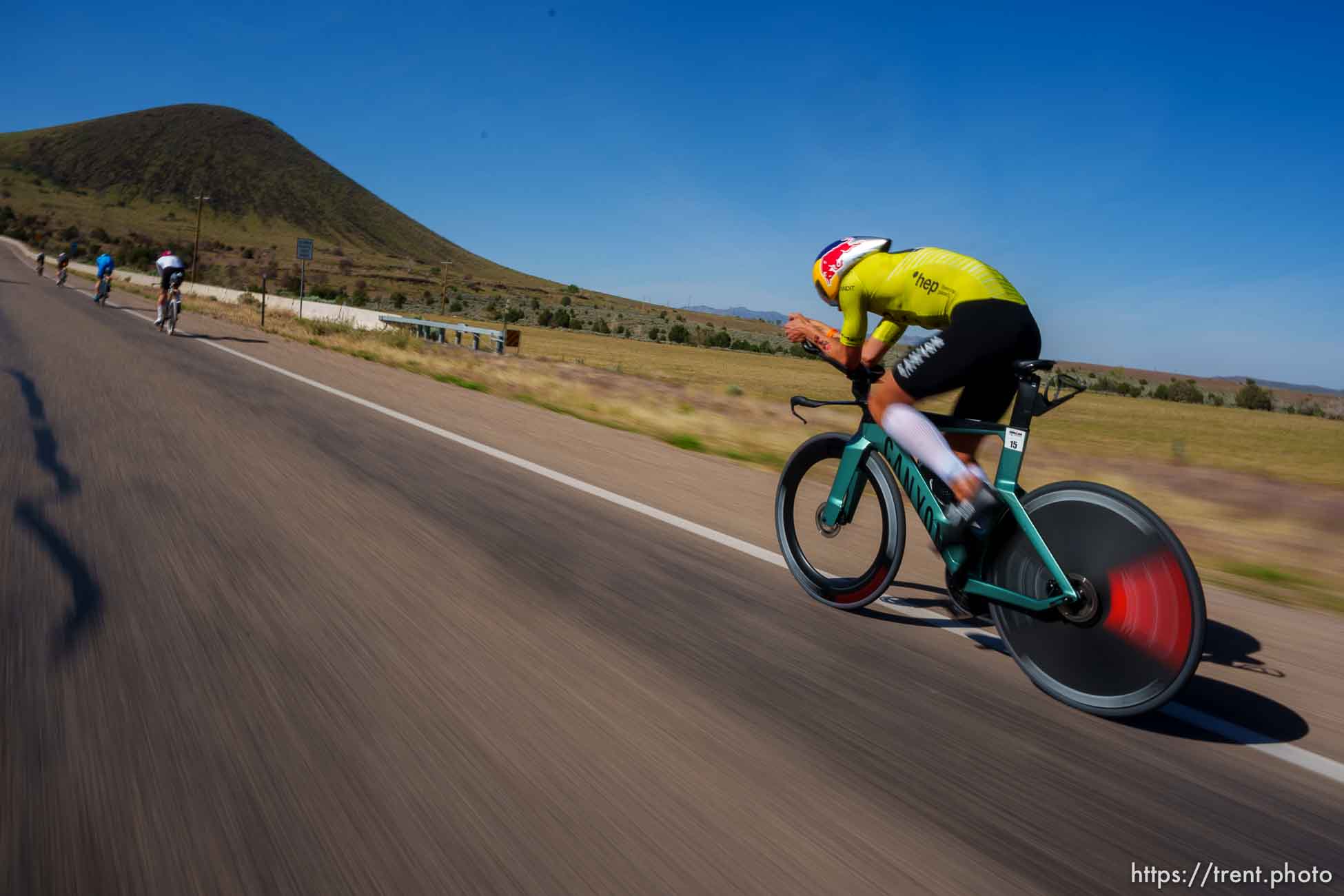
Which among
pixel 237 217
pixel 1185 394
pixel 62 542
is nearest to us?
pixel 62 542

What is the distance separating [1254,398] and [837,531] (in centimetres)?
5286

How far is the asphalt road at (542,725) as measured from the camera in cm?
219

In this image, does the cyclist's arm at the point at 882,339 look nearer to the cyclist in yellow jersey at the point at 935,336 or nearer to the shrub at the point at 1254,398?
the cyclist in yellow jersey at the point at 935,336

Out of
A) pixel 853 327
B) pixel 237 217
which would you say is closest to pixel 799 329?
pixel 853 327

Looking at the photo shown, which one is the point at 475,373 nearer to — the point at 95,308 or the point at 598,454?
the point at 598,454

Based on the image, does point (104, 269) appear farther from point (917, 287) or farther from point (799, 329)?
point (917, 287)

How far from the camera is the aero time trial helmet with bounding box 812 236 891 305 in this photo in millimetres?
4020

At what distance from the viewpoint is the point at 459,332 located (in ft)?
99.2

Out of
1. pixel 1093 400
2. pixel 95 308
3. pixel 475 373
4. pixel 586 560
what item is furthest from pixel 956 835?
pixel 1093 400

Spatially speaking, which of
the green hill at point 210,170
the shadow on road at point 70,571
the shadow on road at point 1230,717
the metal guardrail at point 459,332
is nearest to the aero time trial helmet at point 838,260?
the shadow on road at point 1230,717

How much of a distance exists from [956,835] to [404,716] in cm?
175

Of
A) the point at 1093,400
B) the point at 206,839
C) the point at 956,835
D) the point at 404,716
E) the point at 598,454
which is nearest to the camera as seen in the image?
the point at 206,839

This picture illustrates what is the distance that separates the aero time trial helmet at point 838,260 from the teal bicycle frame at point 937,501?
29.6 inches

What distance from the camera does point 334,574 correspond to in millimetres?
4242
